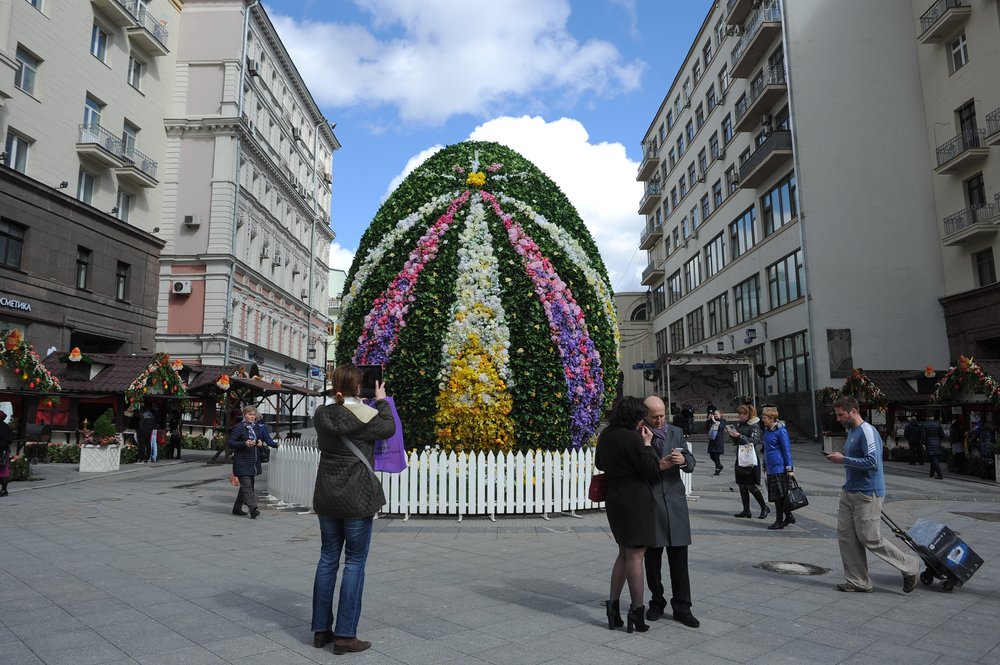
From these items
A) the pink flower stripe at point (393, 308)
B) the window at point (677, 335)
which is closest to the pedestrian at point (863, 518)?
the pink flower stripe at point (393, 308)

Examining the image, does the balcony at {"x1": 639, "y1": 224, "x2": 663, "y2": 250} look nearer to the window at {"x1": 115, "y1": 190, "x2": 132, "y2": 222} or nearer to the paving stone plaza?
the window at {"x1": 115, "y1": 190, "x2": 132, "y2": 222}

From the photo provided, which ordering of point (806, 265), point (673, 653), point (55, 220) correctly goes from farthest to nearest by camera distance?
point (806, 265) < point (55, 220) < point (673, 653)

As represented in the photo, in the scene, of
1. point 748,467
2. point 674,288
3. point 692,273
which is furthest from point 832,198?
point 748,467

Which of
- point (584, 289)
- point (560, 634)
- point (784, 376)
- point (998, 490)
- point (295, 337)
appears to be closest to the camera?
point (560, 634)

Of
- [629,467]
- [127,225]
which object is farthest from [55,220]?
[629,467]

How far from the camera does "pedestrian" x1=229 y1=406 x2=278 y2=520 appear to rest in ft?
34.8

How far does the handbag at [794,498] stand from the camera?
858cm

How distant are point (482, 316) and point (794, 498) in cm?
495

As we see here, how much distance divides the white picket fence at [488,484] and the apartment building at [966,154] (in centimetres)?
2376

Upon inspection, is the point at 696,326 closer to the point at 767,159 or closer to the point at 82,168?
the point at 767,159

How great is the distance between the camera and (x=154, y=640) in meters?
4.47

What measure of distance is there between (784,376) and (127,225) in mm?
30642

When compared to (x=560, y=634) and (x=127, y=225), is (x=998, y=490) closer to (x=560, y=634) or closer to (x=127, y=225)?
(x=560, y=634)

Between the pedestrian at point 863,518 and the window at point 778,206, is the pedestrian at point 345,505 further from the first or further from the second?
the window at point 778,206
